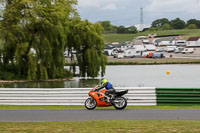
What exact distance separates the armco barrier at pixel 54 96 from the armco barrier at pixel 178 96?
0.61 metres

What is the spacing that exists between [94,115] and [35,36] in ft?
95.2

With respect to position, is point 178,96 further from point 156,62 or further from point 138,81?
point 156,62

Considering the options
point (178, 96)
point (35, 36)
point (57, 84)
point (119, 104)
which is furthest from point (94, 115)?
point (35, 36)

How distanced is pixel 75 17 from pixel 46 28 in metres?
6.14

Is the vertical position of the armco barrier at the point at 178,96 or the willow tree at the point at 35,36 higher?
the willow tree at the point at 35,36

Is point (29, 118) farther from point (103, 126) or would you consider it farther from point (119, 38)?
point (119, 38)

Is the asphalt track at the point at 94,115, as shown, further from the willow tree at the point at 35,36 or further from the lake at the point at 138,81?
the willow tree at the point at 35,36

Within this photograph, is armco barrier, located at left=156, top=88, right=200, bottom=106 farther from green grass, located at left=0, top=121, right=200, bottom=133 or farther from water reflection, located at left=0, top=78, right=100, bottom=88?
water reflection, located at left=0, top=78, right=100, bottom=88

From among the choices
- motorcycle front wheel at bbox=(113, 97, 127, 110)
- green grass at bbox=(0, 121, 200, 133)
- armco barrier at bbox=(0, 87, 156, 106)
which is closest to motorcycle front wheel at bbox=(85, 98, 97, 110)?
motorcycle front wheel at bbox=(113, 97, 127, 110)

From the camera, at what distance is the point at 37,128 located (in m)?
11.4

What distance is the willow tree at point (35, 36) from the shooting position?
42.4 metres

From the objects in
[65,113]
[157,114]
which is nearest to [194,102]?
[157,114]

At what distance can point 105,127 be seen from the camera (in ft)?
37.1

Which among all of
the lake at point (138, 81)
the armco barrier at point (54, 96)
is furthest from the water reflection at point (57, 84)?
the armco barrier at point (54, 96)
